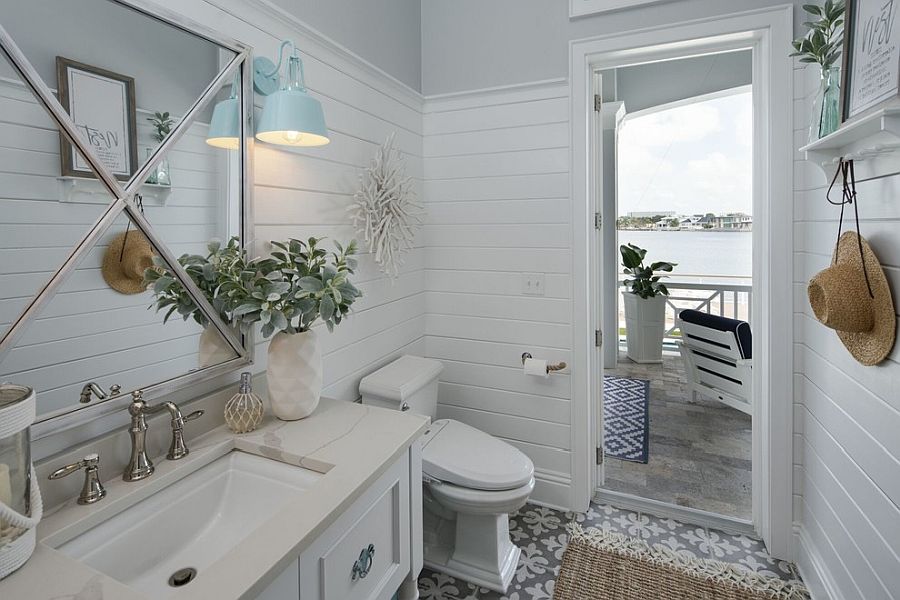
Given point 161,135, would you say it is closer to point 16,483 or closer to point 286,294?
point 286,294

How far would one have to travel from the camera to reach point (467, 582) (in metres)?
1.85

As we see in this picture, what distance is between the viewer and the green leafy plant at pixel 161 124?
3.77 feet

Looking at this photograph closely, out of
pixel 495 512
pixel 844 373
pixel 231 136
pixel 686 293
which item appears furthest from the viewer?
pixel 686 293

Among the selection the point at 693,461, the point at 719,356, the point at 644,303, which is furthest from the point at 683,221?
the point at 693,461

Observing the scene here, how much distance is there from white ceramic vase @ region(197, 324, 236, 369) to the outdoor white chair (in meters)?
2.69

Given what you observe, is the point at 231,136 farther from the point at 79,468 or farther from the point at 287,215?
the point at 79,468

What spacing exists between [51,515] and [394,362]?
1.34m

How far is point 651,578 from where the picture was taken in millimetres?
1848

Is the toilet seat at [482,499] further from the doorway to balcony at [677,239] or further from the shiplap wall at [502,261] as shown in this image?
the doorway to balcony at [677,239]

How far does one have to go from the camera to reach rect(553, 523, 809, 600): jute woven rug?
1.77 m

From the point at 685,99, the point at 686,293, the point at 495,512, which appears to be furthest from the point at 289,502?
the point at 686,293

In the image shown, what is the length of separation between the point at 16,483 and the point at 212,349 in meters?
0.58

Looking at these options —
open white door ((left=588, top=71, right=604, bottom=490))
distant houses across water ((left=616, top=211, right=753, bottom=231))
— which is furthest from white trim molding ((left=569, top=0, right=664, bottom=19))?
distant houses across water ((left=616, top=211, right=753, bottom=231))

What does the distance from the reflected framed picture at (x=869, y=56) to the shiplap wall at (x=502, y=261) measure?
1081 millimetres
